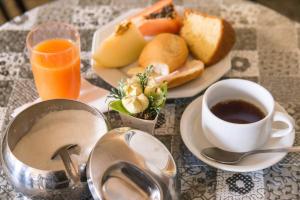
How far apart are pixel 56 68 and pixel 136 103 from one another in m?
0.24

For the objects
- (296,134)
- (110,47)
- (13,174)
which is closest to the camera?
(13,174)

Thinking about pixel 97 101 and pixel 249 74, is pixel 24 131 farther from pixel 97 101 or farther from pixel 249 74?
pixel 249 74

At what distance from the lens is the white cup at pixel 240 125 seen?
0.88 metres

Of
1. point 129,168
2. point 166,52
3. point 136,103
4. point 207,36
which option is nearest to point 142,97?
point 136,103

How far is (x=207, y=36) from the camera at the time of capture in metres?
1.16

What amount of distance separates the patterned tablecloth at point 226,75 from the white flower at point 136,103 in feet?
0.40

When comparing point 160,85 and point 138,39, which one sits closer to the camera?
point 160,85

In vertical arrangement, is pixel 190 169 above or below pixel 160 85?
below

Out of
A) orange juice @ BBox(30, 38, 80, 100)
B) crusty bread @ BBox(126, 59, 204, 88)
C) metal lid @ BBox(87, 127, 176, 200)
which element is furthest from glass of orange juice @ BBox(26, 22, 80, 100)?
metal lid @ BBox(87, 127, 176, 200)

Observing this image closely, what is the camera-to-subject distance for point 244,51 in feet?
3.92

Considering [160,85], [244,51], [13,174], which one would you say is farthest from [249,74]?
[13,174]

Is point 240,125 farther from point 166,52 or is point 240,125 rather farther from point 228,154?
point 166,52

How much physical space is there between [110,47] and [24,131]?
32 cm

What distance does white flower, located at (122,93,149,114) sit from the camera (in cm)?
88
